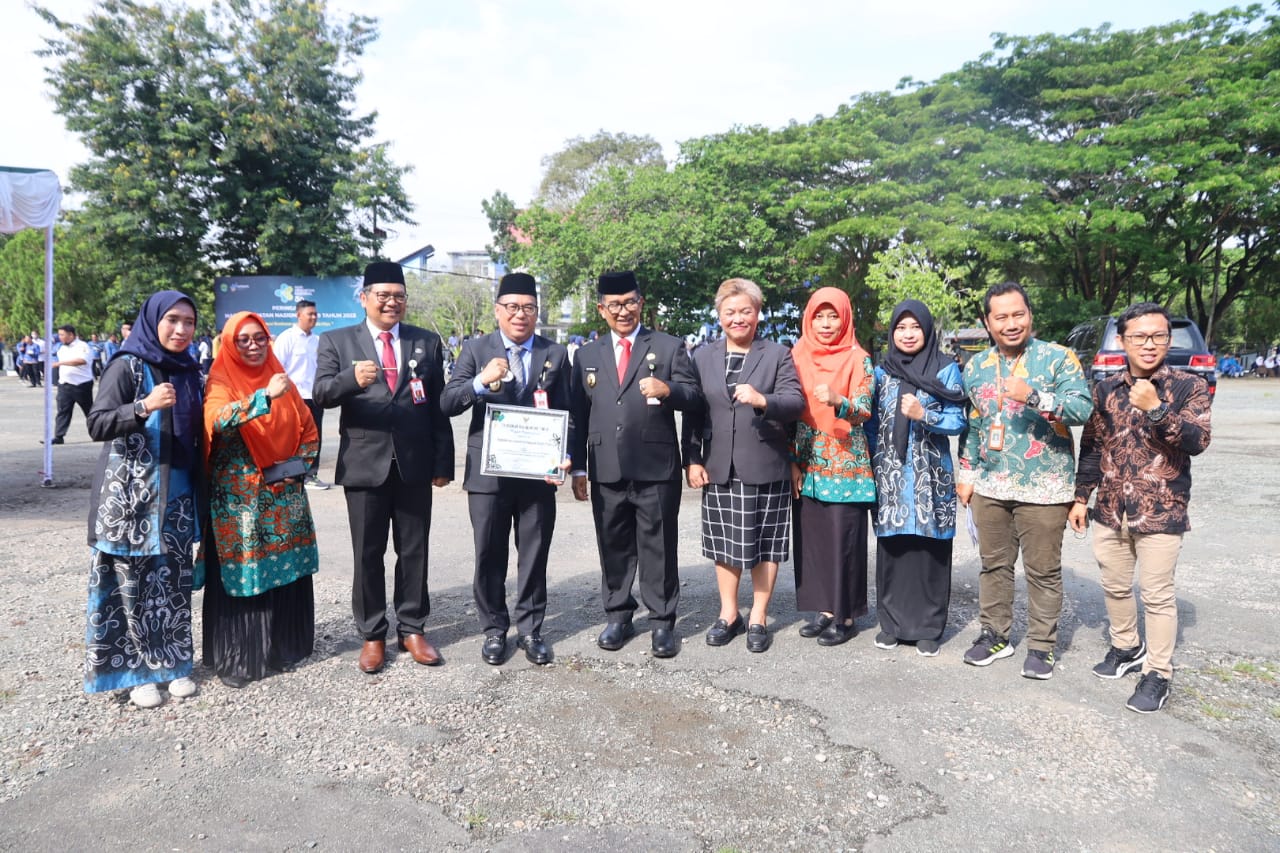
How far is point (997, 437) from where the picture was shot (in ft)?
12.9

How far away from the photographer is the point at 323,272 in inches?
883

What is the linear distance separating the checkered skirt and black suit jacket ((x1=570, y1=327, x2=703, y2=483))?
283mm

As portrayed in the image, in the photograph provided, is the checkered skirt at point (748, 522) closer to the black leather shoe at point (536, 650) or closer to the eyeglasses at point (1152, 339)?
the black leather shoe at point (536, 650)

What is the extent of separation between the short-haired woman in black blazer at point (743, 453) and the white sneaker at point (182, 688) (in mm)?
2485

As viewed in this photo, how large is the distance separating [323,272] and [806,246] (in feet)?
45.1

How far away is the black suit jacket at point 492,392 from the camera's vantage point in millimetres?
4133

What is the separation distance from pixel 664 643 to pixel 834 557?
100 cm

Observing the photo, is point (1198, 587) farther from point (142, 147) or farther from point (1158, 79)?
point (142, 147)

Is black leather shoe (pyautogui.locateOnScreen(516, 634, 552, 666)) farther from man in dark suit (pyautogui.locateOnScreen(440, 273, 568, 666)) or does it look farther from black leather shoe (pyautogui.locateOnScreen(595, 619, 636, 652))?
black leather shoe (pyautogui.locateOnScreen(595, 619, 636, 652))

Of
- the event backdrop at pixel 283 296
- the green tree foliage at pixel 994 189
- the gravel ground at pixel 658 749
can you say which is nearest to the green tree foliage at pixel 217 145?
the event backdrop at pixel 283 296

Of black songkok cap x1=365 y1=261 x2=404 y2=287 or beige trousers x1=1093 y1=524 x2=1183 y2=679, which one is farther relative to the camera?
black songkok cap x1=365 y1=261 x2=404 y2=287

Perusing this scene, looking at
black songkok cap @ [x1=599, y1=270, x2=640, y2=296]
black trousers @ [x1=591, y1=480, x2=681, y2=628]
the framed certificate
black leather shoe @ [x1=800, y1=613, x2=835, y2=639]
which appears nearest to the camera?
the framed certificate

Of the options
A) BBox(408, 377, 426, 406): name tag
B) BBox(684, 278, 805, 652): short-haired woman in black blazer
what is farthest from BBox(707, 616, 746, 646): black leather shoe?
BBox(408, 377, 426, 406): name tag

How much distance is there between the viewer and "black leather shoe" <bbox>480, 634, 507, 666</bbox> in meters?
4.16
